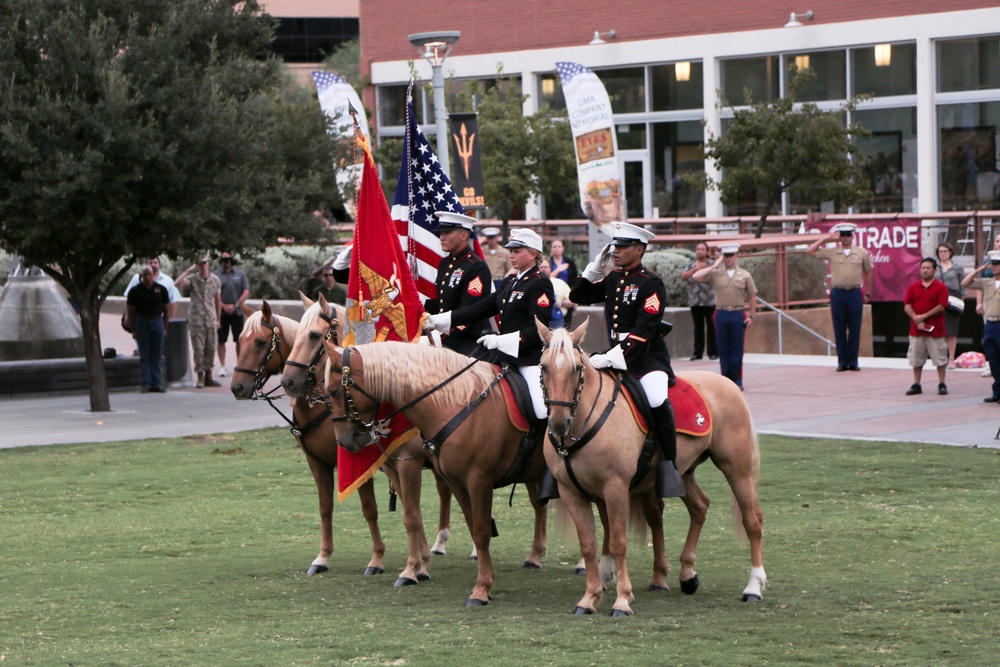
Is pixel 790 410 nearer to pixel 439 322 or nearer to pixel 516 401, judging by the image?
pixel 439 322

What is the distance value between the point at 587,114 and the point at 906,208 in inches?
650

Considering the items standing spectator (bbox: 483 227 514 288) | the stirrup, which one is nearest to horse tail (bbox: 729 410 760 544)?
the stirrup

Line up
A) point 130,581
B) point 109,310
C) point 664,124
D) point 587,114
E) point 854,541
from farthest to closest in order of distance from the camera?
point 664,124, point 109,310, point 587,114, point 854,541, point 130,581

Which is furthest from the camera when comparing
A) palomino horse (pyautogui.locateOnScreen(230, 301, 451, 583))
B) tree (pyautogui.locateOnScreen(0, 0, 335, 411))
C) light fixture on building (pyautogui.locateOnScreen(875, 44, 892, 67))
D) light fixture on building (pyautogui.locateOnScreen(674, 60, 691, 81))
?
light fixture on building (pyautogui.locateOnScreen(674, 60, 691, 81))

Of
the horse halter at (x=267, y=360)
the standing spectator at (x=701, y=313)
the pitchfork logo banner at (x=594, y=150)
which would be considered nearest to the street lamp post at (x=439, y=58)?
the pitchfork logo banner at (x=594, y=150)

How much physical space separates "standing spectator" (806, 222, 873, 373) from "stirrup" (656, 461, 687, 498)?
1431 cm

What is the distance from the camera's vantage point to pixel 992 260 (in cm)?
1869

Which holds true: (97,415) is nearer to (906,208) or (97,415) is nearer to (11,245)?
(11,245)

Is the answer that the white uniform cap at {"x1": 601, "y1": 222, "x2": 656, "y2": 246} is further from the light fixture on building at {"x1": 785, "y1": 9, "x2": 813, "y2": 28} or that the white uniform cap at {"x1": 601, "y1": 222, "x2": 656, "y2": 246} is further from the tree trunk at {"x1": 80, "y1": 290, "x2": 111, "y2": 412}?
the light fixture on building at {"x1": 785, "y1": 9, "x2": 813, "y2": 28}

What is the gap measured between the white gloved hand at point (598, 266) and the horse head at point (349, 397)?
1835mm

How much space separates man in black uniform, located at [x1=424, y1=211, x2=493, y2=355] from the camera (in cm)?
1037

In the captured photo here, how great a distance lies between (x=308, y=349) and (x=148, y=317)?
13.3 metres

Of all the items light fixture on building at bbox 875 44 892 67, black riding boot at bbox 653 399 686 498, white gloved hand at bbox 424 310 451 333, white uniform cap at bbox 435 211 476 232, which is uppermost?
light fixture on building at bbox 875 44 892 67

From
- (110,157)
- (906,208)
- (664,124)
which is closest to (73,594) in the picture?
(110,157)
